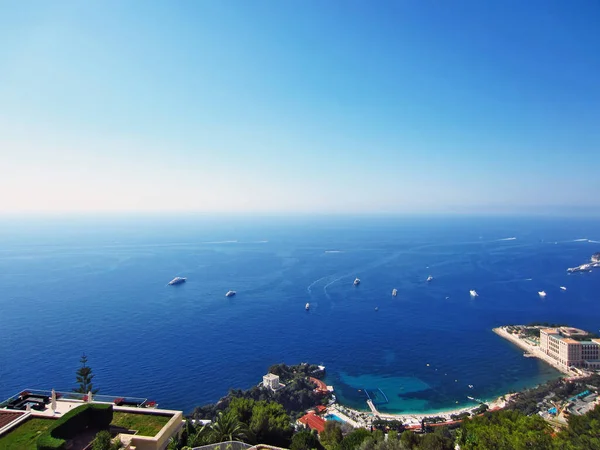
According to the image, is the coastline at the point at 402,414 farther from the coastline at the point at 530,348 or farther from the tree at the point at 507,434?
the tree at the point at 507,434

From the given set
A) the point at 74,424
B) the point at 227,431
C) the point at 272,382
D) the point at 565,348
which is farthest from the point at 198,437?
the point at 565,348

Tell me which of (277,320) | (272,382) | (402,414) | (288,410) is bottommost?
(402,414)

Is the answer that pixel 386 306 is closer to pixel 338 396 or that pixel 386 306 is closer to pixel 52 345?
pixel 338 396

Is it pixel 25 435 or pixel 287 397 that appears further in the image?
pixel 287 397

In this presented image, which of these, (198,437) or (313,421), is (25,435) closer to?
(198,437)

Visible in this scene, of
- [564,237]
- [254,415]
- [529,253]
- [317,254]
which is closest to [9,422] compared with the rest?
[254,415]

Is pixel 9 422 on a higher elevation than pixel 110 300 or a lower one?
higher

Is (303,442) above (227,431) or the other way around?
the other way around
